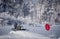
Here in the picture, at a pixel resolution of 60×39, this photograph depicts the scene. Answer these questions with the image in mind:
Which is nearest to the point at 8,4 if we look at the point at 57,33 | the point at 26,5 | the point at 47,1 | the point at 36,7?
the point at 26,5

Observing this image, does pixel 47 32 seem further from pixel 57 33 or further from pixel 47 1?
pixel 47 1

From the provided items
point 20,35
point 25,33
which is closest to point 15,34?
point 20,35

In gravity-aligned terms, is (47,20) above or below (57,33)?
above

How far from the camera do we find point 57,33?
4.14 metres

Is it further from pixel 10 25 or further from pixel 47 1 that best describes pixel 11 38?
pixel 47 1

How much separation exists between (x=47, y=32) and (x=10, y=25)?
102 centimetres

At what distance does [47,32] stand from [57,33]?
0.91ft

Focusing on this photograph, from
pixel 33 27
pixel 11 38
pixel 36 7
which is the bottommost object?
pixel 11 38

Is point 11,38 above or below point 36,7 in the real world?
below

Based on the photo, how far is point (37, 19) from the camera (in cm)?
412

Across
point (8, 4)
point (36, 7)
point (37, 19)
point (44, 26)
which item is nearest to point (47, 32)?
point (44, 26)

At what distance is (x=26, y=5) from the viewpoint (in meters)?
4.12

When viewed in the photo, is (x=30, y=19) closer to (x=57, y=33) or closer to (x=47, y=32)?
(x=47, y=32)

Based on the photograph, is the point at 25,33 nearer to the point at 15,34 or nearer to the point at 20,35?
the point at 20,35
